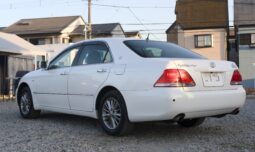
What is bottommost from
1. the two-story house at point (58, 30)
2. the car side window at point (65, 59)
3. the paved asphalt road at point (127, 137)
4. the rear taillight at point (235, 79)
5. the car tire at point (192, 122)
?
the paved asphalt road at point (127, 137)

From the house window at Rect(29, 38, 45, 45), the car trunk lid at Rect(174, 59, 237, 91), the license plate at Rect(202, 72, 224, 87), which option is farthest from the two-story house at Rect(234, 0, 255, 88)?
the license plate at Rect(202, 72, 224, 87)

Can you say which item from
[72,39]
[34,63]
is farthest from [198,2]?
[34,63]

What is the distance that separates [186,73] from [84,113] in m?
2.01

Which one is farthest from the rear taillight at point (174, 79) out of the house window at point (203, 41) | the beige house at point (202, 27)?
the house window at point (203, 41)

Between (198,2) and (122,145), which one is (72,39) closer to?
(198,2)

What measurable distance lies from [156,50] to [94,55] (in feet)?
3.70

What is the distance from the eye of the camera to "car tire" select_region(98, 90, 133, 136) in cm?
645

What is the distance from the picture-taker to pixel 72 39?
155ft

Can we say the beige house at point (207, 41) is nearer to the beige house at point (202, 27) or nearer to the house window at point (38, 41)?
the beige house at point (202, 27)

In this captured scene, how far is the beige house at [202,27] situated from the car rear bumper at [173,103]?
32.3 metres

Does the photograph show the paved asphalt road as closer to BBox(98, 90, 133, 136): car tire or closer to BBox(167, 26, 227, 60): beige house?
BBox(98, 90, 133, 136): car tire

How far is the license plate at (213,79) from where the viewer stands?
634cm

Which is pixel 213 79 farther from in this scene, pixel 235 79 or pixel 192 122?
pixel 192 122

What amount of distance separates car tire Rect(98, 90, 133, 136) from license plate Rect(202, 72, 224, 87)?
3.98ft
